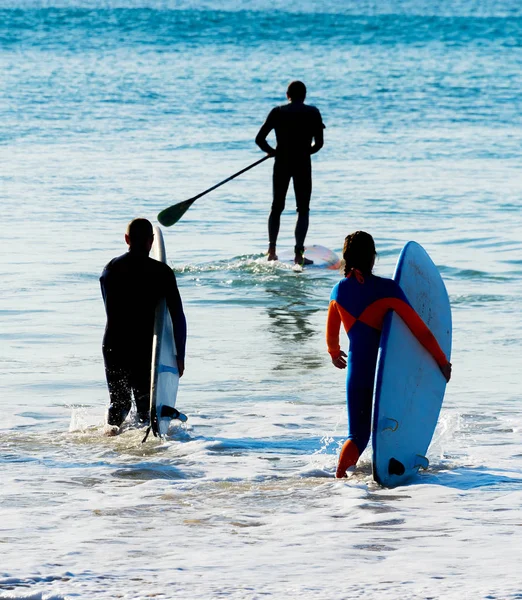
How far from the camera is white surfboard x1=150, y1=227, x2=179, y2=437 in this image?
5734 mm

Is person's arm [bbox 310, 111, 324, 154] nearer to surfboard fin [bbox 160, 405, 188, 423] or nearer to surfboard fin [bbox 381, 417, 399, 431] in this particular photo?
surfboard fin [bbox 160, 405, 188, 423]

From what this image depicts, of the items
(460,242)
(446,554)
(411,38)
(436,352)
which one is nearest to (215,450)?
(436,352)

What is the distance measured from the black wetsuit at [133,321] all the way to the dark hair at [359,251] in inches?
40.6

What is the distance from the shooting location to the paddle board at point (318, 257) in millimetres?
11242

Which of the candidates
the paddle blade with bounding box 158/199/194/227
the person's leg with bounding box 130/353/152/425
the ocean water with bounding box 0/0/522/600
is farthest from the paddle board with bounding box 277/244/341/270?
the person's leg with bounding box 130/353/152/425

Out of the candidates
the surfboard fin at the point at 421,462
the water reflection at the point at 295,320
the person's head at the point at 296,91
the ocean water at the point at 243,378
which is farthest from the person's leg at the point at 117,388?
the person's head at the point at 296,91

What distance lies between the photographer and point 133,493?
5086mm

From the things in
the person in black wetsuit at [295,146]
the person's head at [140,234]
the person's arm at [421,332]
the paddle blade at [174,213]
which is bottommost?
the person's arm at [421,332]

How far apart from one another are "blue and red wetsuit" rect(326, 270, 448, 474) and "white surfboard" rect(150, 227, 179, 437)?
3.13 feet

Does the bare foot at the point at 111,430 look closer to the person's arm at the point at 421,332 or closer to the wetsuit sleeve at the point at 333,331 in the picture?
the wetsuit sleeve at the point at 333,331

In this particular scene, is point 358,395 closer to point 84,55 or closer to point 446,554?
point 446,554

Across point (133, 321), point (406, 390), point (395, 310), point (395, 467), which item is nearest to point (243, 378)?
point (133, 321)

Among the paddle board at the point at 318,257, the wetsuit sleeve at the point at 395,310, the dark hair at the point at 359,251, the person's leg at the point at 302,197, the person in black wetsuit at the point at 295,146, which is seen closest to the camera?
the dark hair at the point at 359,251

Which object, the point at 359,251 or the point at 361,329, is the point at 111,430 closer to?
the point at 361,329
